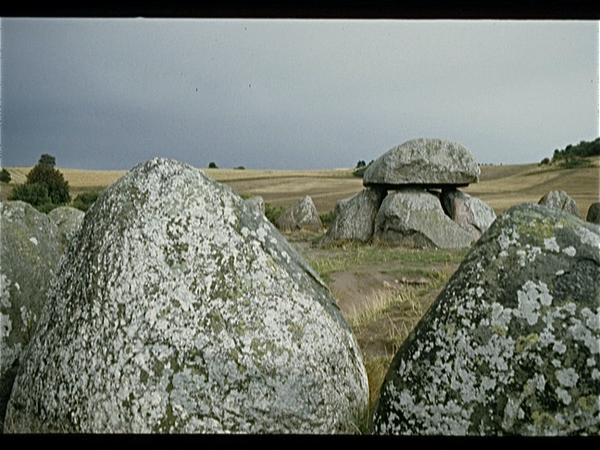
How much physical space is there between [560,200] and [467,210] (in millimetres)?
7018

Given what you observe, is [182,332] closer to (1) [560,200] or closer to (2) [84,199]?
(2) [84,199]

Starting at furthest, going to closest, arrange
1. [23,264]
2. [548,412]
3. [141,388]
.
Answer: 1. [23,264]
2. [141,388]
3. [548,412]

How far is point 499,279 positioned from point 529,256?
6.7 inches

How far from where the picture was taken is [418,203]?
1591 centimetres

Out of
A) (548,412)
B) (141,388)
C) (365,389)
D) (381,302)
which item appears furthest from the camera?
(381,302)

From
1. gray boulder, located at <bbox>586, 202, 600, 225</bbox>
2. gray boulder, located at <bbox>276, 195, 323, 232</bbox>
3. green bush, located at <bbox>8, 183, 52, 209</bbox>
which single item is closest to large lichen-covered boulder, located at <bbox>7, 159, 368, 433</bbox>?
green bush, located at <bbox>8, 183, 52, 209</bbox>

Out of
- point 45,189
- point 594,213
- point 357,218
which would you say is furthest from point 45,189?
point 594,213

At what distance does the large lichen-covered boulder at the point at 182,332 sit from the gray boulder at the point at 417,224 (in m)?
12.0

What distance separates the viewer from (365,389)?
11.6 feet

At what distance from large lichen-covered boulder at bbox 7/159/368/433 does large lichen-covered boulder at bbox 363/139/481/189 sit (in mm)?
13246

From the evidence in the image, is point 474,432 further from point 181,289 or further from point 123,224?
point 123,224

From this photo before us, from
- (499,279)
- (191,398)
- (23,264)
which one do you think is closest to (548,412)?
(499,279)

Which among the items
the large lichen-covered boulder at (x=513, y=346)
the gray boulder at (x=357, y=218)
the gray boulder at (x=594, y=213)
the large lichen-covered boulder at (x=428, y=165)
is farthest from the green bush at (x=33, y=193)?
the gray boulder at (x=594, y=213)

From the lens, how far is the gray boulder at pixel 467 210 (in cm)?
1648
